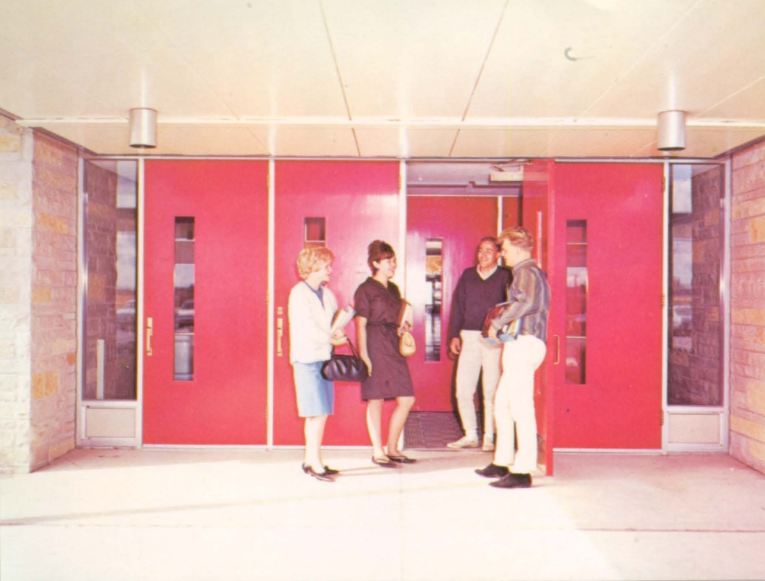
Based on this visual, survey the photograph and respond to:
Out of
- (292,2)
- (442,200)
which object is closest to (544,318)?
(292,2)

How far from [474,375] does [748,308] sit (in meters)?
2.11

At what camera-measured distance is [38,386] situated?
461 cm

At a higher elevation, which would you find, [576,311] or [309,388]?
[576,311]

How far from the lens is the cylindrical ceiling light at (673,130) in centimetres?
382

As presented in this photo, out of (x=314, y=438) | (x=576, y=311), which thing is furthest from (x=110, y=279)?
(x=576, y=311)

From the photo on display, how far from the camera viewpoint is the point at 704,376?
5.35 meters

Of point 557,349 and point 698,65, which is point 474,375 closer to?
point 557,349

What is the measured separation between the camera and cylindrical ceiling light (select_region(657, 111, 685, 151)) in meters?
3.82

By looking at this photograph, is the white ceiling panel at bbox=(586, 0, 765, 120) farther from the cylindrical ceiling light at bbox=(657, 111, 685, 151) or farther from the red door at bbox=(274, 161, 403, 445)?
the red door at bbox=(274, 161, 403, 445)

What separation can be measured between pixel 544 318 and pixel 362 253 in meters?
1.70

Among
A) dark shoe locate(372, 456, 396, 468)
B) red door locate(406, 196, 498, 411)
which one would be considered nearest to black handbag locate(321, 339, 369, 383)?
dark shoe locate(372, 456, 396, 468)

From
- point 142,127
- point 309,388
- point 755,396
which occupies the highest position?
point 142,127

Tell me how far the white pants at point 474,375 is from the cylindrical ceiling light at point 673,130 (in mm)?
1984

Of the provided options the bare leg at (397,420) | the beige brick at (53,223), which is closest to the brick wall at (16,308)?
the beige brick at (53,223)
